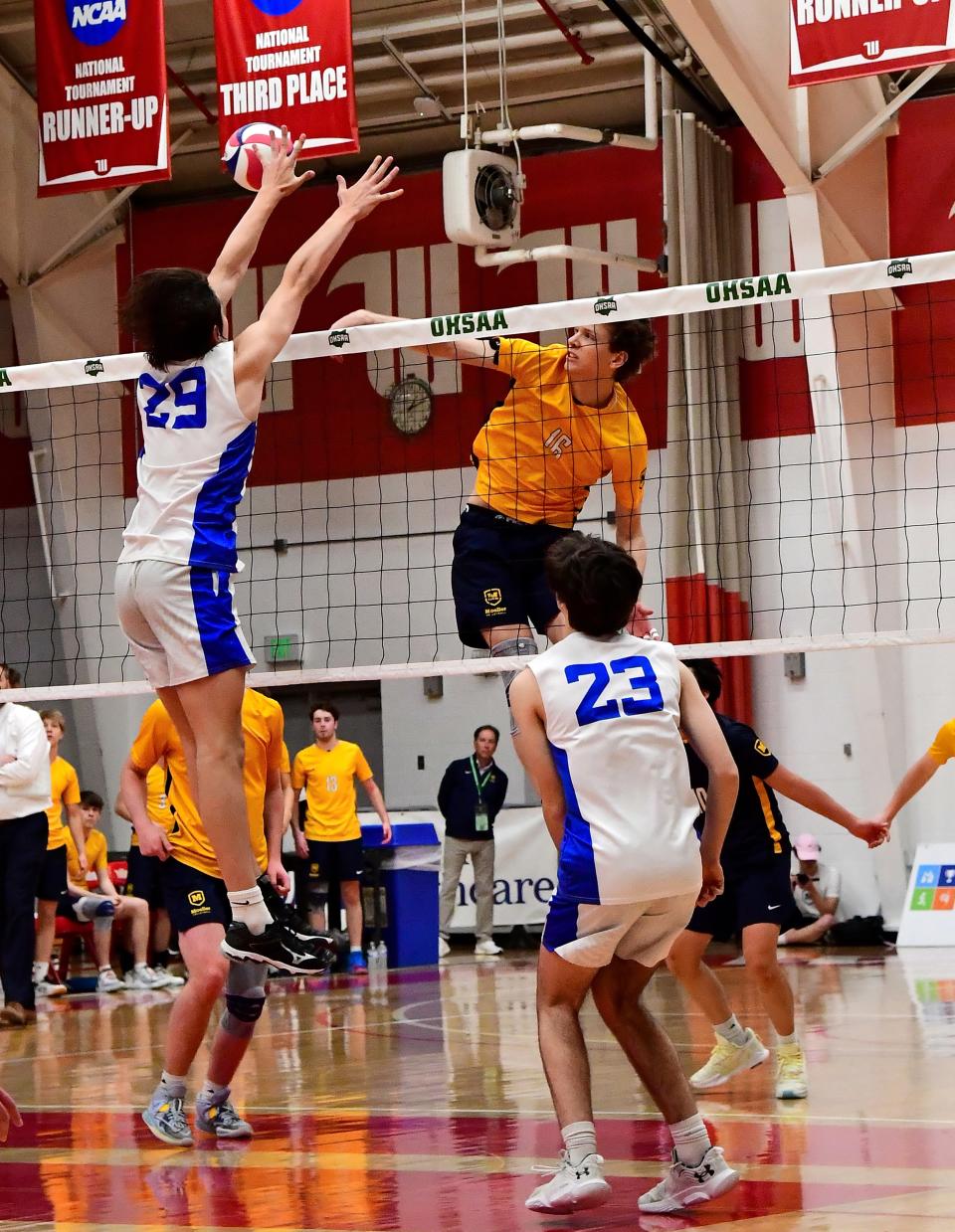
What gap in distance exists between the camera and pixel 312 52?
11102 millimetres

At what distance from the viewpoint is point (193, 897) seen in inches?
229

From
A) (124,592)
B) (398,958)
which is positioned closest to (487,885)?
(398,958)

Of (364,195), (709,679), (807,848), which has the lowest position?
(807,848)

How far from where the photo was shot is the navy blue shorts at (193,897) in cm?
580

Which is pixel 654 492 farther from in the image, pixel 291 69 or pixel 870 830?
pixel 870 830

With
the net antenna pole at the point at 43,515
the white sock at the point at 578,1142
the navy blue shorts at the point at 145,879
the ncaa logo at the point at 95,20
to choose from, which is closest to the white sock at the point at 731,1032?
the white sock at the point at 578,1142

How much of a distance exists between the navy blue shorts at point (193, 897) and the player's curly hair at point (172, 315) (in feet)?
6.51

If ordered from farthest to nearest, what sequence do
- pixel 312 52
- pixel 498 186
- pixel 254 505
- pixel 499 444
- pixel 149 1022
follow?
pixel 254 505
pixel 498 186
pixel 312 52
pixel 149 1022
pixel 499 444

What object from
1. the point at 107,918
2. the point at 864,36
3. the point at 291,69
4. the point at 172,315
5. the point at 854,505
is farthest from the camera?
the point at 854,505

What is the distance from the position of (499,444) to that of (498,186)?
798cm

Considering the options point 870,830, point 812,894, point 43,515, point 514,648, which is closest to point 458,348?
point 514,648

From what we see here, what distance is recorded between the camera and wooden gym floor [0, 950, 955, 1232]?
4.25m

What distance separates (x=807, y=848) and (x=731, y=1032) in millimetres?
8824

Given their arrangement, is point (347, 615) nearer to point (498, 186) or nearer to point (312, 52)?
point (498, 186)
